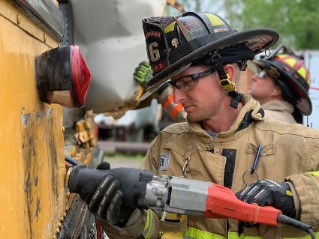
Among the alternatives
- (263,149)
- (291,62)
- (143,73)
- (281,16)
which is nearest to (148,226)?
(263,149)

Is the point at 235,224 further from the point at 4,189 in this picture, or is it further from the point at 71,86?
the point at 4,189

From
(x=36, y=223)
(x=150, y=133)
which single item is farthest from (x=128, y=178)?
(x=150, y=133)

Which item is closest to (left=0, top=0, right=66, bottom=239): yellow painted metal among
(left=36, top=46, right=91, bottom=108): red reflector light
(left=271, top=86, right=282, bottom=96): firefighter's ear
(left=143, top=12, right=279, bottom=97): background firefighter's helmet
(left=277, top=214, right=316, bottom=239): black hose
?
(left=36, top=46, right=91, bottom=108): red reflector light

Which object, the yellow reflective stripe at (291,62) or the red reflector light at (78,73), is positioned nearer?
the red reflector light at (78,73)

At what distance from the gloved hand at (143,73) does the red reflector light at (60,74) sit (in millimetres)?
1659

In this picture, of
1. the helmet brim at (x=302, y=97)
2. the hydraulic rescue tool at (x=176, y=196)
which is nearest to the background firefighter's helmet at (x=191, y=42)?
Result: the hydraulic rescue tool at (x=176, y=196)

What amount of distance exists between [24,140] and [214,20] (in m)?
1.37

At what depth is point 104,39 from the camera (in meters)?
2.98

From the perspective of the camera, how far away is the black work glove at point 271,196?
4.87 feet

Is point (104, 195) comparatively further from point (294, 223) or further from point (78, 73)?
point (294, 223)

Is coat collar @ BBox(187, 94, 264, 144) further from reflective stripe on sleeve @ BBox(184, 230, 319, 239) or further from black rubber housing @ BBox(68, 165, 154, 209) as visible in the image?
black rubber housing @ BBox(68, 165, 154, 209)

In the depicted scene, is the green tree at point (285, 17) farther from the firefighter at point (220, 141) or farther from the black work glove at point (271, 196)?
the black work glove at point (271, 196)

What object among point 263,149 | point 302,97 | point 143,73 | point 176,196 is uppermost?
point 143,73

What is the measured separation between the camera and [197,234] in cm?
182
